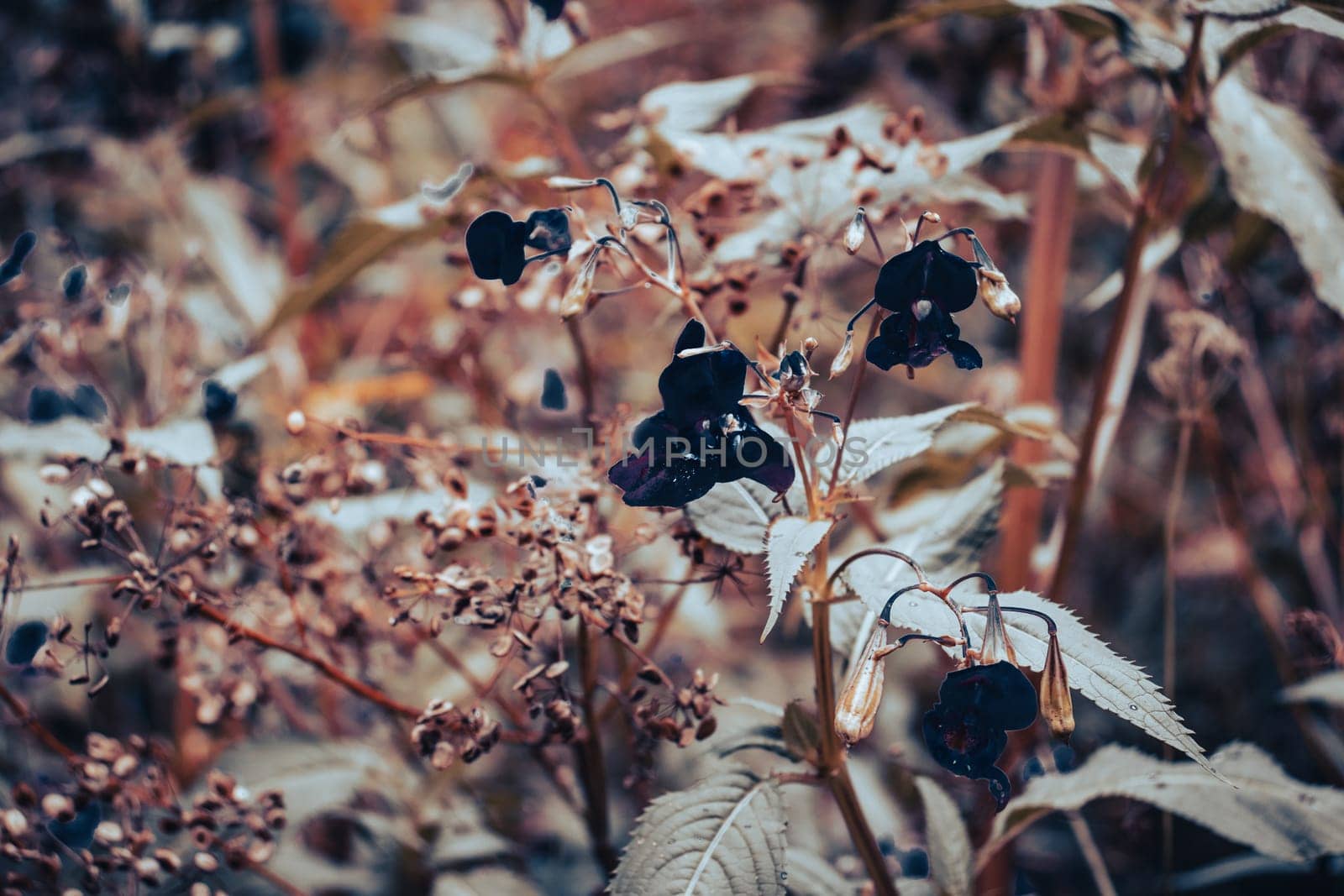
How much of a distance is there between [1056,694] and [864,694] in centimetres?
11

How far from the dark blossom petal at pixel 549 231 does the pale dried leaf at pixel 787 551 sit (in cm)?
27

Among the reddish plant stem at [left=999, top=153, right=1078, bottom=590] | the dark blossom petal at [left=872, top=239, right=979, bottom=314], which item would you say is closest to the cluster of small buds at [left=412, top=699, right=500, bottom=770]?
the dark blossom petal at [left=872, top=239, right=979, bottom=314]

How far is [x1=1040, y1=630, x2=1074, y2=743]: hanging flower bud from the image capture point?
21.7 inches

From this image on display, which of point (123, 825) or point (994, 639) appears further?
point (123, 825)

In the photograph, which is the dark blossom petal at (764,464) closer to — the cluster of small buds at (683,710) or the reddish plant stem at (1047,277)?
the cluster of small buds at (683,710)

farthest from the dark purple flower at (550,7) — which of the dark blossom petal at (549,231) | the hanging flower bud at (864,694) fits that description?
the hanging flower bud at (864,694)

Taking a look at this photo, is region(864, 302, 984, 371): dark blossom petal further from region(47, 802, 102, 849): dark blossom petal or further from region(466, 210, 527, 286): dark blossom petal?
region(47, 802, 102, 849): dark blossom petal

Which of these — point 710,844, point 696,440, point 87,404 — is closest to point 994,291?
point 696,440

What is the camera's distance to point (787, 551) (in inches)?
23.1

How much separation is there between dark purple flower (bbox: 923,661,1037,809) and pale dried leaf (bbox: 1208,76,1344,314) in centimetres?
53

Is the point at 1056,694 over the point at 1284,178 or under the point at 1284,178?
under

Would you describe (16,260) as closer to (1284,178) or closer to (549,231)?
(549,231)

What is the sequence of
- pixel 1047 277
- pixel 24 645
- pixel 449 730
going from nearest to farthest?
pixel 449 730
pixel 24 645
pixel 1047 277

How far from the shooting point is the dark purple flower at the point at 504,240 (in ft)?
2.29
